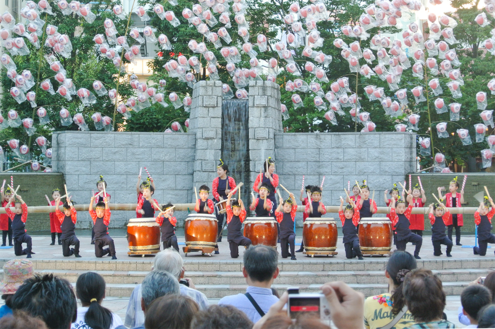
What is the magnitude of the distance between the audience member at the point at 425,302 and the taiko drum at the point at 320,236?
8.00 metres

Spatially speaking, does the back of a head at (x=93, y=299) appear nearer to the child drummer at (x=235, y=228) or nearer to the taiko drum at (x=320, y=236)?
the child drummer at (x=235, y=228)

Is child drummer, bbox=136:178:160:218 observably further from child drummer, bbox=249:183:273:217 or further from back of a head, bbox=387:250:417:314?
back of a head, bbox=387:250:417:314

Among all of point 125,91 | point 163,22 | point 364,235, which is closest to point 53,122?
point 125,91

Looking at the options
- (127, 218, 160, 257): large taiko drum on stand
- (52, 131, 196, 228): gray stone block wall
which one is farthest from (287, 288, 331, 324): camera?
(52, 131, 196, 228): gray stone block wall

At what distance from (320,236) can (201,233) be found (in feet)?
7.36

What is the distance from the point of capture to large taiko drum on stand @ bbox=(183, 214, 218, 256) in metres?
11.9

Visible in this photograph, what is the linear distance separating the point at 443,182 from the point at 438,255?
6.35m

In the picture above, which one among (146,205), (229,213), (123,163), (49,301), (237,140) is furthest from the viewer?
(237,140)

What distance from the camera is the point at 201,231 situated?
39.2 ft

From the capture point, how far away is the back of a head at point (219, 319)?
302 cm

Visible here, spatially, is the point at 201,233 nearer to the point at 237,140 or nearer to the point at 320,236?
the point at 320,236

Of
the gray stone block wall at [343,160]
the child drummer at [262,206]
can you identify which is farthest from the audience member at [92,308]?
the gray stone block wall at [343,160]

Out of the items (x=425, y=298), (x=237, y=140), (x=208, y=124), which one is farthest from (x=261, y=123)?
(x=425, y=298)

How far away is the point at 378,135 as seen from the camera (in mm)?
18516
